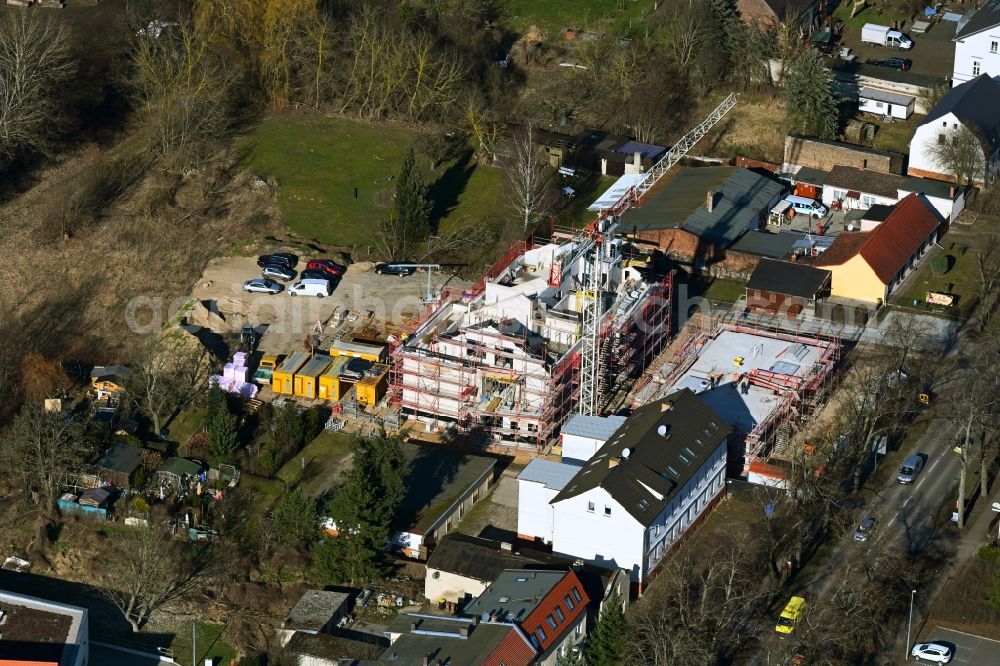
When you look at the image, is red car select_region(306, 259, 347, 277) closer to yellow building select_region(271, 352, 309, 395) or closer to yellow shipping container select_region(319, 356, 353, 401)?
yellow building select_region(271, 352, 309, 395)

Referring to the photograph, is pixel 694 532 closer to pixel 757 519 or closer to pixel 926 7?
pixel 757 519

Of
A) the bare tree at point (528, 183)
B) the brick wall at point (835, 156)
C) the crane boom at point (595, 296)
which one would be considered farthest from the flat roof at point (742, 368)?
the brick wall at point (835, 156)

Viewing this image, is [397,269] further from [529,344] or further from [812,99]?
[812,99]

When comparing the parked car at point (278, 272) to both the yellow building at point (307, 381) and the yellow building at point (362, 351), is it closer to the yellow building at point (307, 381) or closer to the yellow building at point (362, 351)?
the yellow building at point (362, 351)

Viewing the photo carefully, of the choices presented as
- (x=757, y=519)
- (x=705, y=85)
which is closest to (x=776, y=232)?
(x=705, y=85)

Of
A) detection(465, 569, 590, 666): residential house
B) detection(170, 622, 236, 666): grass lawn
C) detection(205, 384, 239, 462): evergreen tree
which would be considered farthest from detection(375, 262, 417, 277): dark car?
detection(465, 569, 590, 666): residential house
